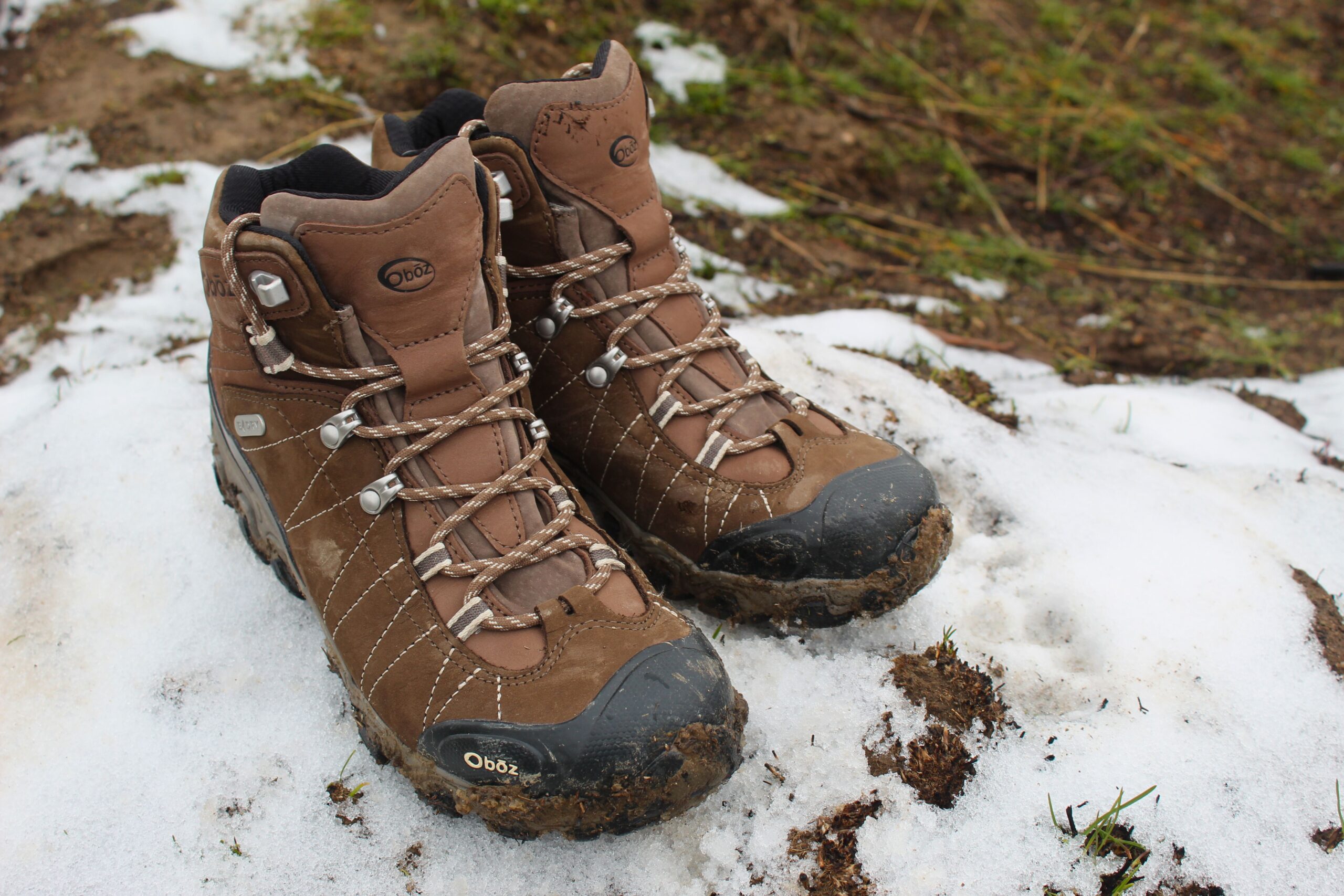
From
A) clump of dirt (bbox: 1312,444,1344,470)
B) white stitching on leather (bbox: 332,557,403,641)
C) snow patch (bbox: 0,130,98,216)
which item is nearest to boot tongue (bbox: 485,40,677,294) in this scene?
white stitching on leather (bbox: 332,557,403,641)

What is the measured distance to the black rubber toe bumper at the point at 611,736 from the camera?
1.39 metres

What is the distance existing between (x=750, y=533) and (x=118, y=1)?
11.8 feet

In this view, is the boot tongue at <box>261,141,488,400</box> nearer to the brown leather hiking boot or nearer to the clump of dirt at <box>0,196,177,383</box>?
the brown leather hiking boot

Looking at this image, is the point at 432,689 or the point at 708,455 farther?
the point at 708,455

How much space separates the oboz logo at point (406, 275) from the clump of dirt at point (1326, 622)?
1.89 meters

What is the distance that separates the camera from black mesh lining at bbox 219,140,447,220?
1584mm

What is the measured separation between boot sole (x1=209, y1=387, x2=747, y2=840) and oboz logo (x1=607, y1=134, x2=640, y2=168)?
1037mm

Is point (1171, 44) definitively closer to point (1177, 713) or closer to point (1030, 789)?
point (1177, 713)

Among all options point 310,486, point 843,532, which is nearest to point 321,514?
point 310,486

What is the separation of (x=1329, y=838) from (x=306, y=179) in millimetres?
2079

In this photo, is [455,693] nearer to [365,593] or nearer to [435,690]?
[435,690]

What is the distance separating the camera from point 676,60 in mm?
3926

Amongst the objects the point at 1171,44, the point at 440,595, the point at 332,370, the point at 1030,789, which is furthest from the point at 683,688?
the point at 1171,44

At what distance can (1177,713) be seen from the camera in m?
1.78
